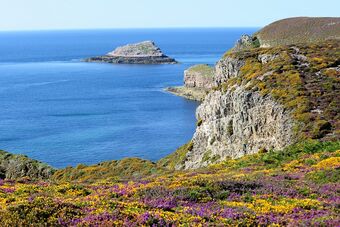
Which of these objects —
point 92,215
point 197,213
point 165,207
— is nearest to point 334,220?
point 197,213

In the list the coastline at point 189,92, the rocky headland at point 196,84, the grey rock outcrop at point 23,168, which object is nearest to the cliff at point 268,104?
the grey rock outcrop at point 23,168

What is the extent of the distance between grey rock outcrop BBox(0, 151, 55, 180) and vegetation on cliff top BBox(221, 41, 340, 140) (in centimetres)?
2468

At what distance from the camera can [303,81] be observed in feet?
173

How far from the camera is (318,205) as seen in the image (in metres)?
19.2

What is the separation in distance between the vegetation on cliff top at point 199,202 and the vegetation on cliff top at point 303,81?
11.4m

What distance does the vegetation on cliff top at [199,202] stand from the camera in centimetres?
1561

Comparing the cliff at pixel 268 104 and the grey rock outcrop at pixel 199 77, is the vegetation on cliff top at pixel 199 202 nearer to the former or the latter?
the cliff at pixel 268 104

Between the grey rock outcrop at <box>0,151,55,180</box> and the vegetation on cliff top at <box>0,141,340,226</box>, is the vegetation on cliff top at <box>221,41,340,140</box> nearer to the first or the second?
the vegetation on cliff top at <box>0,141,340,226</box>

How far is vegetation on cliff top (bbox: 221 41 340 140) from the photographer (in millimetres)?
42750

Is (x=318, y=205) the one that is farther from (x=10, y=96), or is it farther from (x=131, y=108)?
(x=10, y=96)

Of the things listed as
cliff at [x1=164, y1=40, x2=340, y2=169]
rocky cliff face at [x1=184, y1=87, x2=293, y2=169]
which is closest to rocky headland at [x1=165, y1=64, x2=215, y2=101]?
cliff at [x1=164, y1=40, x2=340, y2=169]

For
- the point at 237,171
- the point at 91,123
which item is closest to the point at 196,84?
the point at 91,123

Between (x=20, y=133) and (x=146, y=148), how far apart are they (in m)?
39.7

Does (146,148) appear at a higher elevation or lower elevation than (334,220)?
lower
